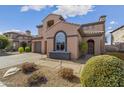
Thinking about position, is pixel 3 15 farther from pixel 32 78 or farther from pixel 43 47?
pixel 43 47

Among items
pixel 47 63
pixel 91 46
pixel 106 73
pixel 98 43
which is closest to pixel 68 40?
pixel 47 63

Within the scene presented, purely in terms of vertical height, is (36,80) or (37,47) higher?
(37,47)

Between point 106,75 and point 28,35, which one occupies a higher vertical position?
point 28,35

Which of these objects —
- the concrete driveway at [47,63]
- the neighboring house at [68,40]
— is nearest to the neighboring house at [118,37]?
the neighboring house at [68,40]

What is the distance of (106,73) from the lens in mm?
4641

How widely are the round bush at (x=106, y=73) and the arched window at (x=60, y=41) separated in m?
8.51

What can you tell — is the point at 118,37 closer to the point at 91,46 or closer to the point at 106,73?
the point at 91,46

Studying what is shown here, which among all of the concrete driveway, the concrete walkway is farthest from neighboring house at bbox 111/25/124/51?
the concrete walkway

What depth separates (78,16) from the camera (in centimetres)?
1133

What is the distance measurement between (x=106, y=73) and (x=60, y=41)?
30.0ft

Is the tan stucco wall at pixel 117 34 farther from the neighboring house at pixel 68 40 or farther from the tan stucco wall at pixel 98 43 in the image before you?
the tan stucco wall at pixel 98 43

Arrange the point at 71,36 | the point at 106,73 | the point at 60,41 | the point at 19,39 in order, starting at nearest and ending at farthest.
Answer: the point at 106,73
the point at 71,36
the point at 60,41
the point at 19,39
